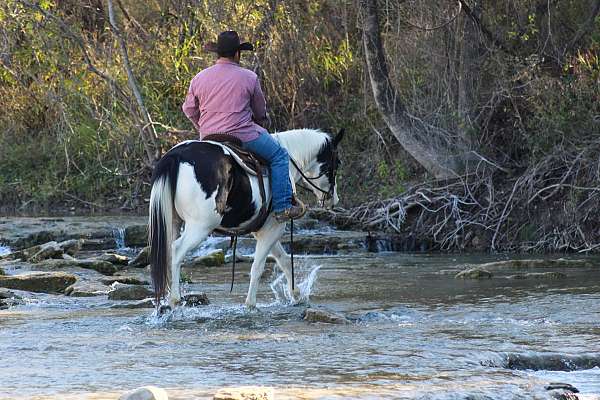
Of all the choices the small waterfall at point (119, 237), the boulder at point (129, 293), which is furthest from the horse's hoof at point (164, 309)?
the small waterfall at point (119, 237)

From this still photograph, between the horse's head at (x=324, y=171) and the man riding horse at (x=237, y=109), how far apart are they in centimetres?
77

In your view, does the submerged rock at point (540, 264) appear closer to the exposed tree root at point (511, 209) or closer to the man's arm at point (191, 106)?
the exposed tree root at point (511, 209)

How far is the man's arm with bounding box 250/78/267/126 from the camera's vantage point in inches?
369

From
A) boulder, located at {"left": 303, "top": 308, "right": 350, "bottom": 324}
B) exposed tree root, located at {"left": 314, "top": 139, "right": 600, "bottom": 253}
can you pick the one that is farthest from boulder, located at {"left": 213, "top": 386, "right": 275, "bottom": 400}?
exposed tree root, located at {"left": 314, "top": 139, "right": 600, "bottom": 253}

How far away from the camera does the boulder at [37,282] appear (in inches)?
437

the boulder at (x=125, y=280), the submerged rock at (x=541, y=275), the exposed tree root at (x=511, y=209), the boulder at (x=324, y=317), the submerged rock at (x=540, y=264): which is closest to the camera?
the boulder at (x=324, y=317)

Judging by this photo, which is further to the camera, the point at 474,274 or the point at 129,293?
the point at 474,274

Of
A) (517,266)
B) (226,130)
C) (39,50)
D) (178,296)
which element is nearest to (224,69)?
(226,130)

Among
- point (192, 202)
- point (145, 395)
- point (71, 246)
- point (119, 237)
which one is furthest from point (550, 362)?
point (119, 237)

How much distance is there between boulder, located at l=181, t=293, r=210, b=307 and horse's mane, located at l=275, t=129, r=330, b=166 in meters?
1.45

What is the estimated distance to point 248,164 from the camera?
921 centimetres

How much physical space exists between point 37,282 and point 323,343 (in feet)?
→ 14.6

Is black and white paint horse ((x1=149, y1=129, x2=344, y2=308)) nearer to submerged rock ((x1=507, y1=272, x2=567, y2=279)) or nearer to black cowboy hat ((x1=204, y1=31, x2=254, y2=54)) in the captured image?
black cowboy hat ((x1=204, y1=31, x2=254, y2=54))

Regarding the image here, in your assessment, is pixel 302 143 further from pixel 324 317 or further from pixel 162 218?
pixel 324 317
